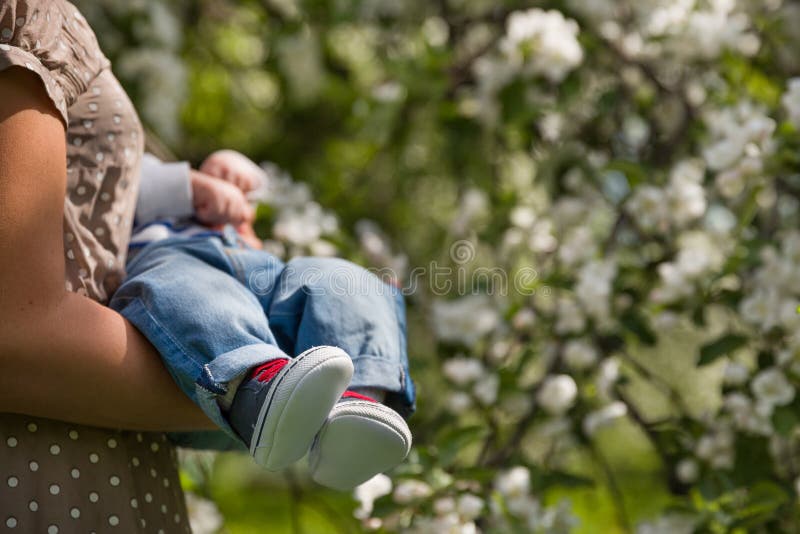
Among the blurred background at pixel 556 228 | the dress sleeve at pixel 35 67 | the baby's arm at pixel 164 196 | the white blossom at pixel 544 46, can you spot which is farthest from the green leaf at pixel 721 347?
the dress sleeve at pixel 35 67

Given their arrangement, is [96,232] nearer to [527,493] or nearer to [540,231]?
[527,493]

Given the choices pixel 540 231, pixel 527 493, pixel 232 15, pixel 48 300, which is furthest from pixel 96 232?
pixel 232 15

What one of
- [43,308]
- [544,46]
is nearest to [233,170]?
[43,308]

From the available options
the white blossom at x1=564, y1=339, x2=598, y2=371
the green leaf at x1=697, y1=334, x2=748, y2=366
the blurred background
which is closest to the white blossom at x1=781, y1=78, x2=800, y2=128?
the blurred background

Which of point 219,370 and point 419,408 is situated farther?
point 419,408

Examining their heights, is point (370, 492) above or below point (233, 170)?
below

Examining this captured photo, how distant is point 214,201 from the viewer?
1.25m

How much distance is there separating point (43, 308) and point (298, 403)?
249mm

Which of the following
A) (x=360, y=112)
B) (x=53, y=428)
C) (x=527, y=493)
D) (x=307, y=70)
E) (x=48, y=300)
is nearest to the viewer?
(x=48, y=300)

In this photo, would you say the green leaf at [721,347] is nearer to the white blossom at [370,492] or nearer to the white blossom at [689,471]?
the white blossom at [689,471]

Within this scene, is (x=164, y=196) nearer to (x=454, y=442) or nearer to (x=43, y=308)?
(x=43, y=308)

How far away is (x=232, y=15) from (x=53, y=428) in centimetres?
265

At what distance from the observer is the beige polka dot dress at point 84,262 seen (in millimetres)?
918

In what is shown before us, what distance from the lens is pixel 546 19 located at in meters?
2.43
